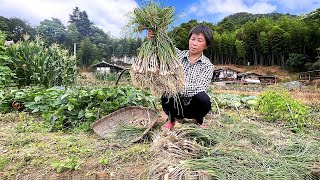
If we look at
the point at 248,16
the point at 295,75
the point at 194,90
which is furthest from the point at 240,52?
the point at 194,90

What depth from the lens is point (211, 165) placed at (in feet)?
5.12

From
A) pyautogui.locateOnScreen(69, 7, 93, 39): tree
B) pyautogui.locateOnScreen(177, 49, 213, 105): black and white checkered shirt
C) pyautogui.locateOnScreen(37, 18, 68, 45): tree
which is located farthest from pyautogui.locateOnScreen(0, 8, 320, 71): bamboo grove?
pyautogui.locateOnScreen(177, 49, 213, 105): black and white checkered shirt

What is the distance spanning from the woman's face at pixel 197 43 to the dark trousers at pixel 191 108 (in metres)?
0.40

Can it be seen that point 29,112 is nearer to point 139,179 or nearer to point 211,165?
point 139,179

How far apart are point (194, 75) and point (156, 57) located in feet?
1.96

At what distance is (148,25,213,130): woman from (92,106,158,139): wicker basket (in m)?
0.31

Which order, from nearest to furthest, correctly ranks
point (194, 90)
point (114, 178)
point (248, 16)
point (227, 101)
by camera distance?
point (114, 178)
point (194, 90)
point (227, 101)
point (248, 16)

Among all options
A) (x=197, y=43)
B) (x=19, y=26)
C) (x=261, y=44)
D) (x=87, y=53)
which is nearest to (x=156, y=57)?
(x=197, y=43)

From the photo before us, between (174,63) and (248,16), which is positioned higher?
(248,16)

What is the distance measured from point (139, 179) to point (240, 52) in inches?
1625

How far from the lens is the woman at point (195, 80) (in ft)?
8.31

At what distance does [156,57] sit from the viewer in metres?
2.11

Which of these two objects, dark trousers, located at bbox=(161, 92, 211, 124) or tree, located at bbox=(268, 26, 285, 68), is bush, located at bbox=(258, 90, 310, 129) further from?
tree, located at bbox=(268, 26, 285, 68)

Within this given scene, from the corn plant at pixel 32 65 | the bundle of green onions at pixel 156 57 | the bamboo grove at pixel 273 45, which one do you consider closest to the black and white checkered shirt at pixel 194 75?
the bundle of green onions at pixel 156 57
